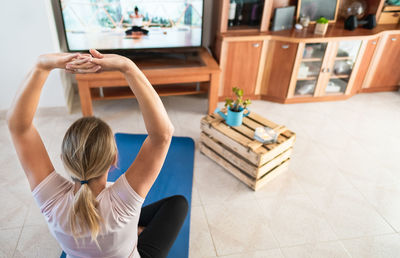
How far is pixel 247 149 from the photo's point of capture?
1992 mm

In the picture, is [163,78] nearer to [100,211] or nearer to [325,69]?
[325,69]

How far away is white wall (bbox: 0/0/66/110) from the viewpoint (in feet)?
7.79

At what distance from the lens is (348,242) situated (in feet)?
5.82

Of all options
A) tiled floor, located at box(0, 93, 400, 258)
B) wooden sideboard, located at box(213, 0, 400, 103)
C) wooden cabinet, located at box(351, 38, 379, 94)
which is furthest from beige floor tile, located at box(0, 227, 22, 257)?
wooden cabinet, located at box(351, 38, 379, 94)

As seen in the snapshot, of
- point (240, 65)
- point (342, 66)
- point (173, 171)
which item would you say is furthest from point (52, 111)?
point (342, 66)

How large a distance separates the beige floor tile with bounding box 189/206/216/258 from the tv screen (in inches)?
67.6

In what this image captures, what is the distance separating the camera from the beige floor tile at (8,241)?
162 centimetres

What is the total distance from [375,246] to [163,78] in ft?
6.59

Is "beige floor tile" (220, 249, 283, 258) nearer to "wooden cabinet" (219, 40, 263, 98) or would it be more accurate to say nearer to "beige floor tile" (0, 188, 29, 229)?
"beige floor tile" (0, 188, 29, 229)

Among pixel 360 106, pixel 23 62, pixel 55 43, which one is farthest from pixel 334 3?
pixel 23 62

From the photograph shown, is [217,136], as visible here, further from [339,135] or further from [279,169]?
[339,135]

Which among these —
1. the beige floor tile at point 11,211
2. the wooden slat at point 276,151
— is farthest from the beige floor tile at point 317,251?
the beige floor tile at point 11,211

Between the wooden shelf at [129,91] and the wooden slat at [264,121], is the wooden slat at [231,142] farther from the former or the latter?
the wooden shelf at [129,91]

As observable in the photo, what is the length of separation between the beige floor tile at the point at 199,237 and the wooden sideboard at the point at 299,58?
1614mm
